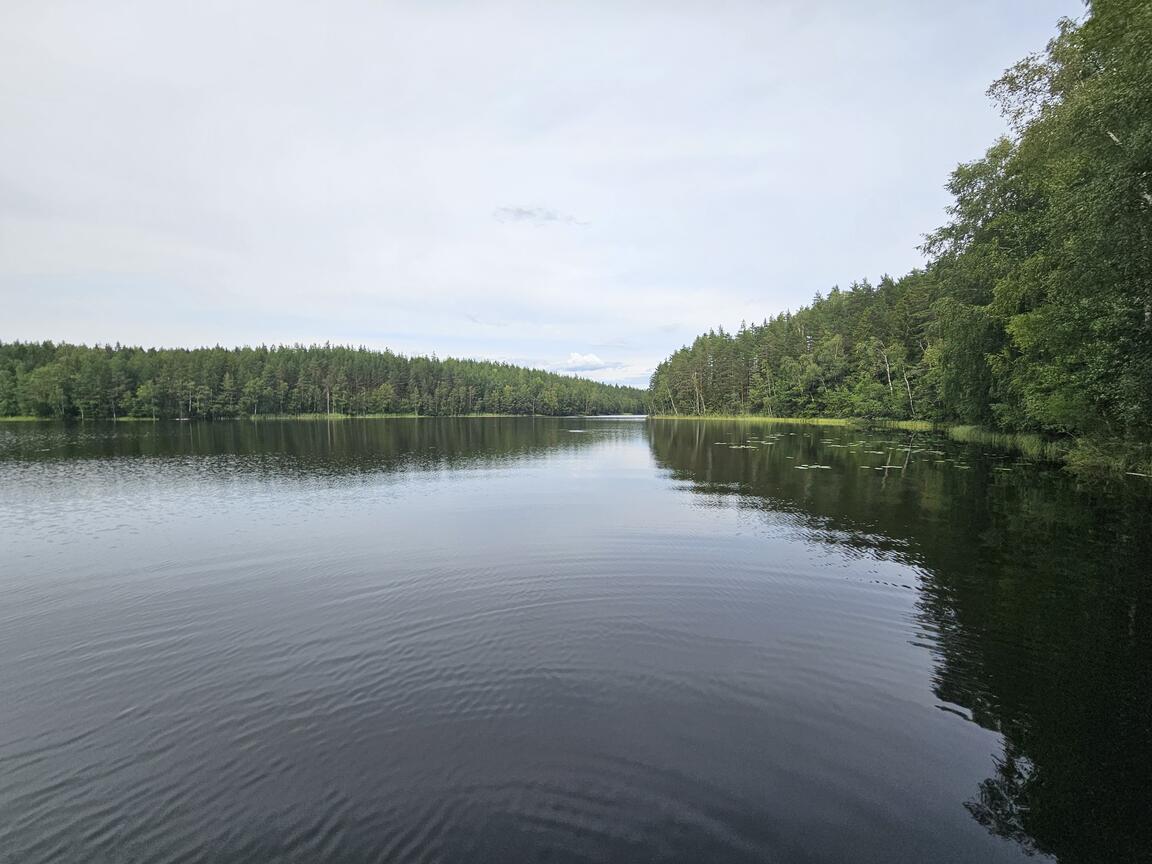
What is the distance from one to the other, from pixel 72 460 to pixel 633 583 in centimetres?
5010

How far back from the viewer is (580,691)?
29.6ft

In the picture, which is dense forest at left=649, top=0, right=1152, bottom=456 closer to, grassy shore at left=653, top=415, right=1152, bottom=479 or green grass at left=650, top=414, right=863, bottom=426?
grassy shore at left=653, top=415, right=1152, bottom=479

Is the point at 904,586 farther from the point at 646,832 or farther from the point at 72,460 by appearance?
the point at 72,460

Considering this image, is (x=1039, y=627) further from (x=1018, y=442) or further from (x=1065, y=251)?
(x=1018, y=442)

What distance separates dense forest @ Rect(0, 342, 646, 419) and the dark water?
140 meters

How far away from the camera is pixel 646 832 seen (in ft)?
19.5

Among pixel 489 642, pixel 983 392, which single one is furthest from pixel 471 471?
pixel 983 392

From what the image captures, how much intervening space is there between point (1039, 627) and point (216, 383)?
167948 millimetres

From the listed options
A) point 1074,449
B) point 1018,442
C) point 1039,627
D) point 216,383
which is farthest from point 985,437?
point 216,383

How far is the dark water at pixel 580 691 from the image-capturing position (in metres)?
6.08

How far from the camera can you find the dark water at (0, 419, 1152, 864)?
6078mm

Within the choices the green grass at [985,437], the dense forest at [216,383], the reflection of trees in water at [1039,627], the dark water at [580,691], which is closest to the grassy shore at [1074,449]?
the green grass at [985,437]

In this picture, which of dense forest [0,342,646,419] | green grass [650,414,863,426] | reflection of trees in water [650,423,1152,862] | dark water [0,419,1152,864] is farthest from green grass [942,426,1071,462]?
dense forest [0,342,646,419]

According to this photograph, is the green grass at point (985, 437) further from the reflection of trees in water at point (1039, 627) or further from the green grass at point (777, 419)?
the reflection of trees in water at point (1039, 627)
